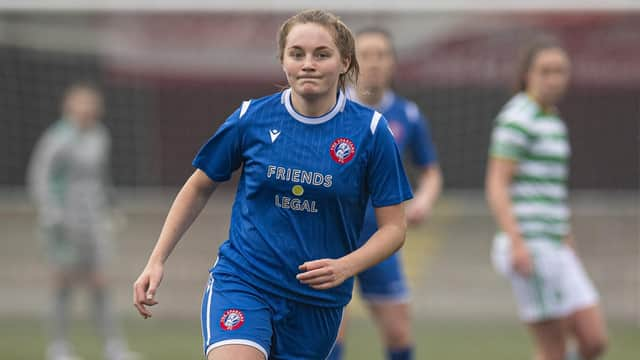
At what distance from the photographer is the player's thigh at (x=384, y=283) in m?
6.71

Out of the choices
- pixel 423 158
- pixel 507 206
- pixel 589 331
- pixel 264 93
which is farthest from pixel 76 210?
pixel 589 331

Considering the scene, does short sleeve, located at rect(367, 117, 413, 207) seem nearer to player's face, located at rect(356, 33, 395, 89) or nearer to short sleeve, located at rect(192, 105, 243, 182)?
short sleeve, located at rect(192, 105, 243, 182)

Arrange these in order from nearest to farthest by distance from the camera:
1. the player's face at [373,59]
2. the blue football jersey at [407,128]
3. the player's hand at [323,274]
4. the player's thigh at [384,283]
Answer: the player's hand at [323,274], the player's face at [373,59], the player's thigh at [384,283], the blue football jersey at [407,128]

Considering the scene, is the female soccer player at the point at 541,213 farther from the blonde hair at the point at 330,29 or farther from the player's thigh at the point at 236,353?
the player's thigh at the point at 236,353

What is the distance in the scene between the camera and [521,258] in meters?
6.38

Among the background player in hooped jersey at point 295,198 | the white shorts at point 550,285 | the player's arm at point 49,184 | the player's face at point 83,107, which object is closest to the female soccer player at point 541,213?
the white shorts at point 550,285

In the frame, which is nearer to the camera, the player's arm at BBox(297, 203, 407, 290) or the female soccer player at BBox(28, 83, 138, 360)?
the player's arm at BBox(297, 203, 407, 290)

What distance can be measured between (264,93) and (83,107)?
176cm

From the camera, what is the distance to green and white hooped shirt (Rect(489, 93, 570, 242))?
A: 21.4ft

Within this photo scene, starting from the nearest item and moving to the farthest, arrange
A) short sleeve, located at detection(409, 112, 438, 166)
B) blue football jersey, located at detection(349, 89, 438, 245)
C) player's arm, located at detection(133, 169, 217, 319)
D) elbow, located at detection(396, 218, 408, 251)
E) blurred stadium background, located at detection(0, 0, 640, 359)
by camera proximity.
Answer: player's arm, located at detection(133, 169, 217, 319), elbow, located at detection(396, 218, 408, 251), blue football jersey, located at detection(349, 89, 438, 245), short sleeve, located at detection(409, 112, 438, 166), blurred stadium background, located at detection(0, 0, 640, 359)

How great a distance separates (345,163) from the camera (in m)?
4.43

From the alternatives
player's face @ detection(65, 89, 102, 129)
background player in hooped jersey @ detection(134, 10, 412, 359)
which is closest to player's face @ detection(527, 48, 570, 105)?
background player in hooped jersey @ detection(134, 10, 412, 359)

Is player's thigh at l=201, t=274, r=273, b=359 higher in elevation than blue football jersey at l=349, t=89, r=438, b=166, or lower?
lower

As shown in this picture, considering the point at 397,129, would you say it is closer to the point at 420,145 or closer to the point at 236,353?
the point at 420,145
